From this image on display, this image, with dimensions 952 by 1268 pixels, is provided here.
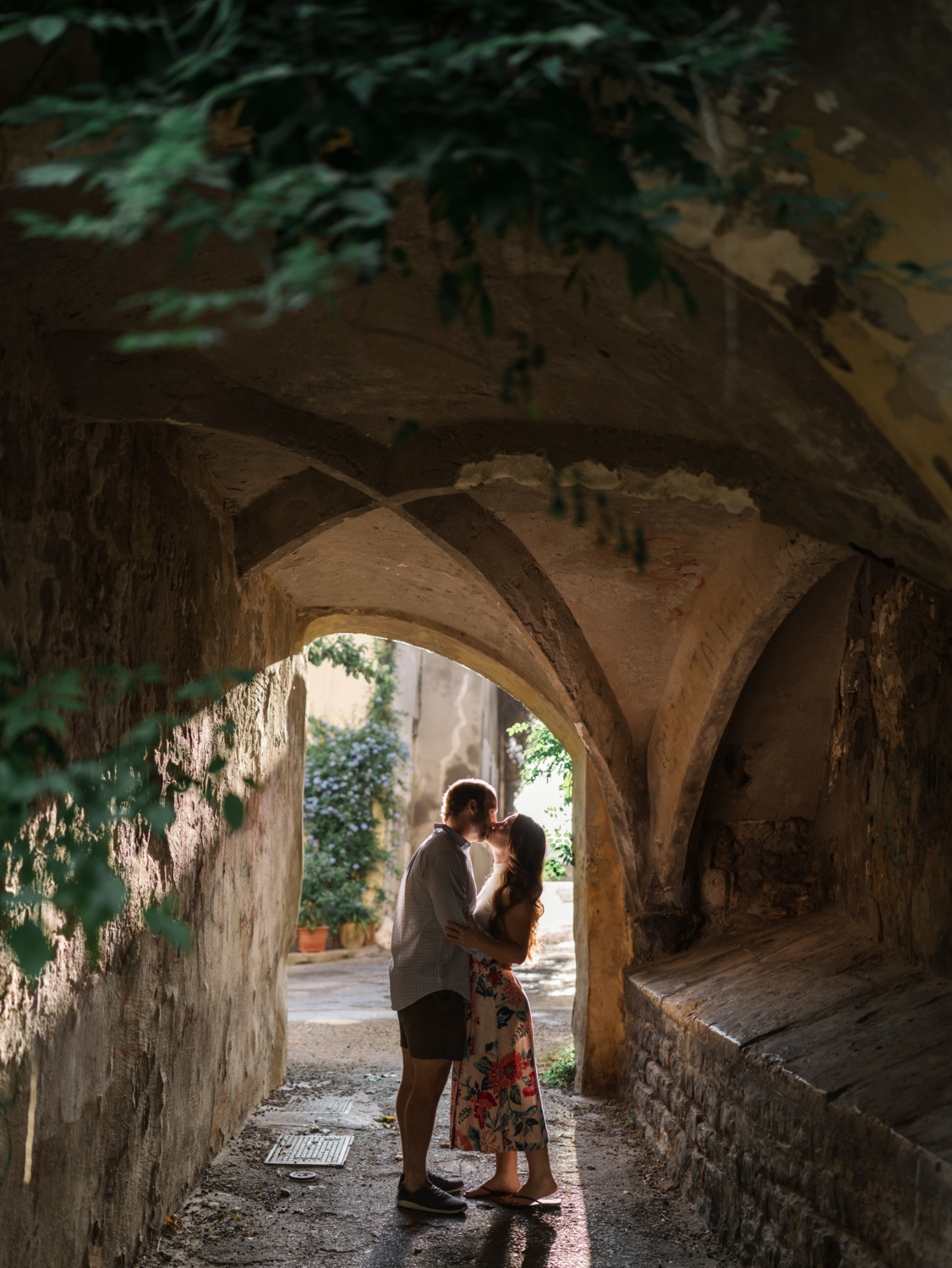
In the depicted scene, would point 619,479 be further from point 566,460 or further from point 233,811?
point 233,811

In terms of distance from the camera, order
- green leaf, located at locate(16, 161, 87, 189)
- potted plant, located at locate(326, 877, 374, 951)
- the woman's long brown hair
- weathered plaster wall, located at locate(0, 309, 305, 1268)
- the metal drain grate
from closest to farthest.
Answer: green leaf, located at locate(16, 161, 87, 189)
weathered plaster wall, located at locate(0, 309, 305, 1268)
the woman's long brown hair
the metal drain grate
potted plant, located at locate(326, 877, 374, 951)

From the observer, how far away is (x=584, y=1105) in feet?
16.2

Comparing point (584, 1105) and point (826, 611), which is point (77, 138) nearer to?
point (826, 611)

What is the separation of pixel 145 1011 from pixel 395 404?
6.21 feet

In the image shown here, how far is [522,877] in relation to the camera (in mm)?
3590

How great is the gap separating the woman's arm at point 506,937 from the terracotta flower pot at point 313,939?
7.82m

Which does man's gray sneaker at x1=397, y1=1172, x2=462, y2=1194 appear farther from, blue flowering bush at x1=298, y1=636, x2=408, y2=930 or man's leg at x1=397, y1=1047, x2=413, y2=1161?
blue flowering bush at x1=298, y1=636, x2=408, y2=930

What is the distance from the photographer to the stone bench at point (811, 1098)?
213 centimetres

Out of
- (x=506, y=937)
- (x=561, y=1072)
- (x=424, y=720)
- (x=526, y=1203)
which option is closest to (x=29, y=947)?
(x=506, y=937)

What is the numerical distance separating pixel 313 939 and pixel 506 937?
26.0 feet

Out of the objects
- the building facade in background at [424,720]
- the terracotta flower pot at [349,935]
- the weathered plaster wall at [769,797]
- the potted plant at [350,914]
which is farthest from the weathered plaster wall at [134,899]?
the building facade in background at [424,720]

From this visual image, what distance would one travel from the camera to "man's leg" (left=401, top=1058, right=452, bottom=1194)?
3428 mm

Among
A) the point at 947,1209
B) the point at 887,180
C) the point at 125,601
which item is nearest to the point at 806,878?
the point at 947,1209

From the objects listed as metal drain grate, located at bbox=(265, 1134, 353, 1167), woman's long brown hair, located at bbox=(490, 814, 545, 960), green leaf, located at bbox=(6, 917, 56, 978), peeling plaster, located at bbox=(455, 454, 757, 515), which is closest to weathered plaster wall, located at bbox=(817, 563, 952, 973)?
peeling plaster, located at bbox=(455, 454, 757, 515)
